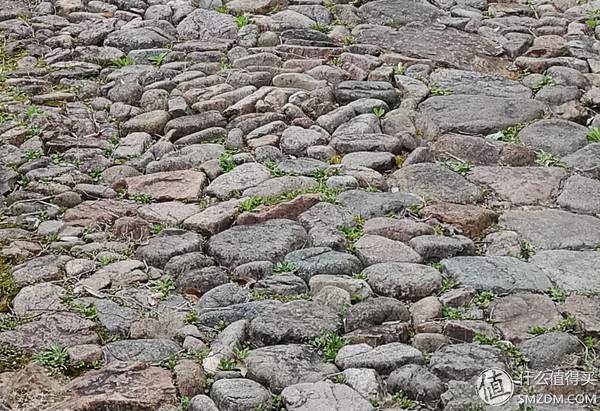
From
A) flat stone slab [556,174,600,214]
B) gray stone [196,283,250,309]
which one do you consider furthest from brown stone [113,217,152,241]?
flat stone slab [556,174,600,214]

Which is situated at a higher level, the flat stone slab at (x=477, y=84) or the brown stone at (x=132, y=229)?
the flat stone slab at (x=477, y=84)

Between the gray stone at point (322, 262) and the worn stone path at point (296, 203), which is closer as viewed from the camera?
the worn stone path at point (296, 203)

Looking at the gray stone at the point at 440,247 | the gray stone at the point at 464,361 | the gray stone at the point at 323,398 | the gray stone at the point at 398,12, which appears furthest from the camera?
the gray stone at the point at 398,12

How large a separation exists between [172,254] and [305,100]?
1.85 m

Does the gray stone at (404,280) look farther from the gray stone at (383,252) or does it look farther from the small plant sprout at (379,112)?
the small plant sprout at (379,112)

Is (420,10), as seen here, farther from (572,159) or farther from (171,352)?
(171,352)

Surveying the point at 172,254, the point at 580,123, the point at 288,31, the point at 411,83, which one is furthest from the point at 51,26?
the point at 580,123

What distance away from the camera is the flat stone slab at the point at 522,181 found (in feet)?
15.0

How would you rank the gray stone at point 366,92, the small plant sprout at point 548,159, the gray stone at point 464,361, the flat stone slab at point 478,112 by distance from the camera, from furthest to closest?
the gray stone at point 366,92 < the flat stone slab at point 478,112 < the small plant sprout at point 548,159 < the gray stone at point 464,361

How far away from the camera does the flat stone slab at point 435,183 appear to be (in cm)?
454

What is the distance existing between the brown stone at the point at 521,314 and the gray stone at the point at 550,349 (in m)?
0.09

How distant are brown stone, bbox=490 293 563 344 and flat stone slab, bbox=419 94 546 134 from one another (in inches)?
71.1

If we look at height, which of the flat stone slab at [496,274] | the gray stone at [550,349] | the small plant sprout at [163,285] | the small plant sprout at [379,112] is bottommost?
the small plant sprout at [163,285]

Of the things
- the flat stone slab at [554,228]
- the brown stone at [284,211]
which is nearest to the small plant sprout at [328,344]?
the brown stone at [284,211]
